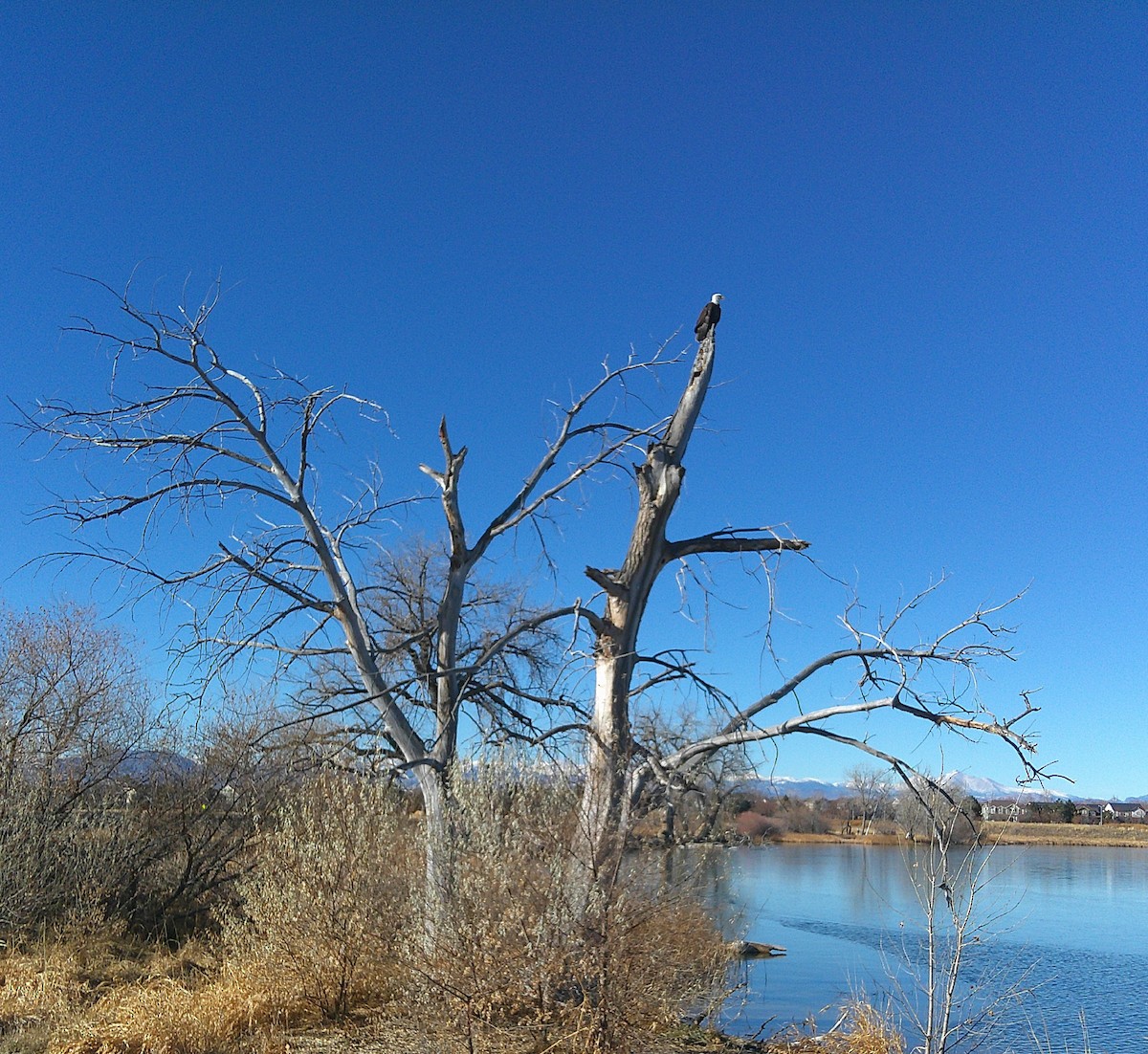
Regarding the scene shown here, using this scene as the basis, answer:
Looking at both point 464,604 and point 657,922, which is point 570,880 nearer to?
point 657,922

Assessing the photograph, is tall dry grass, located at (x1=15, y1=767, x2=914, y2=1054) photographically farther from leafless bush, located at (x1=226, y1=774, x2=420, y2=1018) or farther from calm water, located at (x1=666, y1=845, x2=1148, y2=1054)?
calm water, located at (x1=666, y1=845, x2=1148, y2=1054)

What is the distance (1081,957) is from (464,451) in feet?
65.5

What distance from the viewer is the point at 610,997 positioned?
6.57 m

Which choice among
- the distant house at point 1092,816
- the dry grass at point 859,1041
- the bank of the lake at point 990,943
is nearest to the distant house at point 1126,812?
the distant house at point 1092,816

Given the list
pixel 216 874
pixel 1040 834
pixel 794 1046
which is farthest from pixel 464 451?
pixel 1040 834

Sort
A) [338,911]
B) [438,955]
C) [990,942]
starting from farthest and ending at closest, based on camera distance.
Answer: [990,942] → [338,911] → [438,955]

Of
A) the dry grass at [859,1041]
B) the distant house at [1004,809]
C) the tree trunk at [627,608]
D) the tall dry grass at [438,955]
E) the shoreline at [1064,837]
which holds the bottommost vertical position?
the shoreline at [1064,837]

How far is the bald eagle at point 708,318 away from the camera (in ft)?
26.4

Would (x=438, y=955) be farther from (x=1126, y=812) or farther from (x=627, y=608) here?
(x=1126, y=812)

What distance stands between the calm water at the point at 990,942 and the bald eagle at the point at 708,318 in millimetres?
4168

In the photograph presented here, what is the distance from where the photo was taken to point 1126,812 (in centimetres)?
8506

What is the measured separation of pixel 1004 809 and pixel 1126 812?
91.8m

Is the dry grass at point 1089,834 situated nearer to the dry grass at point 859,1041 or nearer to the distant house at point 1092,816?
the distant house at point 1092,816

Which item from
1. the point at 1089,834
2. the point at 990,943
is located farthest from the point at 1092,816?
the point at 990,943
